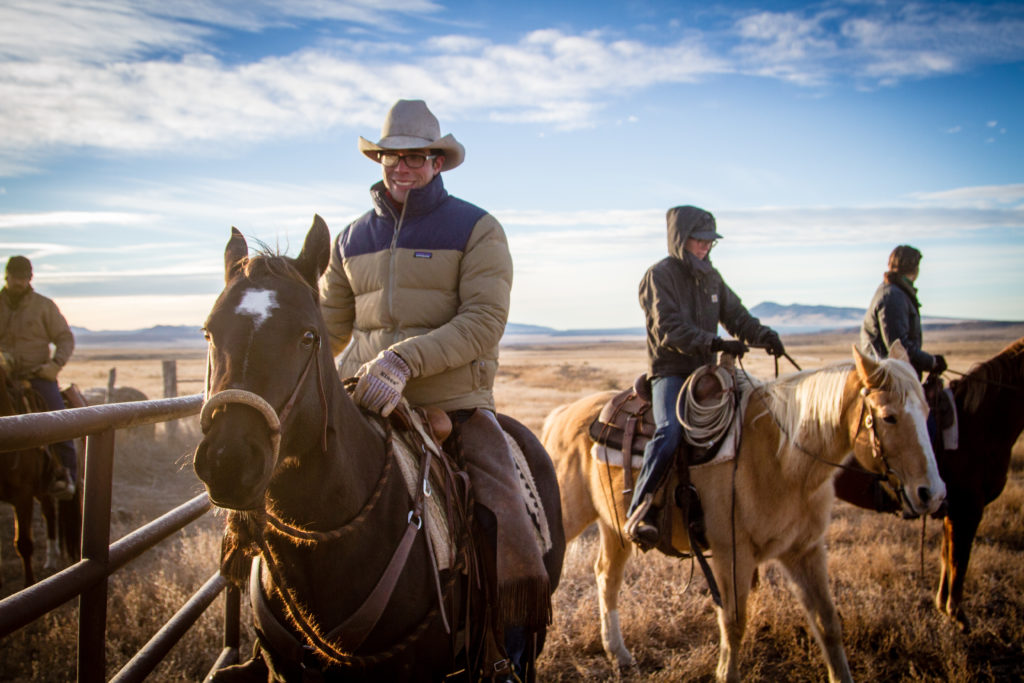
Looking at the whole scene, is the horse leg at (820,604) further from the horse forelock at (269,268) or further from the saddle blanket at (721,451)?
the horse forelock at (269,268)

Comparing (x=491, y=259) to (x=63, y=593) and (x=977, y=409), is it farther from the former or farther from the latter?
(x=977, y=409)

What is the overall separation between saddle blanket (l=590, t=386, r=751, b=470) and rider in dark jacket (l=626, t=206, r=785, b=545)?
0.27m

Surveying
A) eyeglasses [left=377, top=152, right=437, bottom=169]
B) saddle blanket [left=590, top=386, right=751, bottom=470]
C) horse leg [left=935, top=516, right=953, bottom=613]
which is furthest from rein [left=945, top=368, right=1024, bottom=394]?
eyeglasses [left=377, top=152, right=437, bottom=169]

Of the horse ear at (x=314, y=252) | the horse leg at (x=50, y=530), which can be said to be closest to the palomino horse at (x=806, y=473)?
the horse ear at (x=314, y=252)

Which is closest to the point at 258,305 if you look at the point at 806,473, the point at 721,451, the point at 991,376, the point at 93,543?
the point at 93,543

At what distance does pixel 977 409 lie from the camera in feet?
18.0

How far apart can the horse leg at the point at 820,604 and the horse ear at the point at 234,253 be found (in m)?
4.29

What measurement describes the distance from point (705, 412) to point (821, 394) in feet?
2.80

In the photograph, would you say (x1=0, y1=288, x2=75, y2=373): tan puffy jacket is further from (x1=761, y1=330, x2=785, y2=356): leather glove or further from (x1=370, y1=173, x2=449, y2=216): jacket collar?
(x1=761, y1=330, x2=785, y2=356): leather glove

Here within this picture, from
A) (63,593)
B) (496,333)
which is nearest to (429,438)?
(496,333)

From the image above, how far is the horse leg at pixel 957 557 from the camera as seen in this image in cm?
518

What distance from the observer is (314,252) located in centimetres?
208

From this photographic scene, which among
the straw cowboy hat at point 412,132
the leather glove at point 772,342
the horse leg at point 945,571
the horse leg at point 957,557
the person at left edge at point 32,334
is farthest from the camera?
the person at left edge at point 32,334

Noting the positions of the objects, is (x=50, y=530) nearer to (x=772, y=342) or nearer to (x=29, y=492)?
(x=29, y=492)
